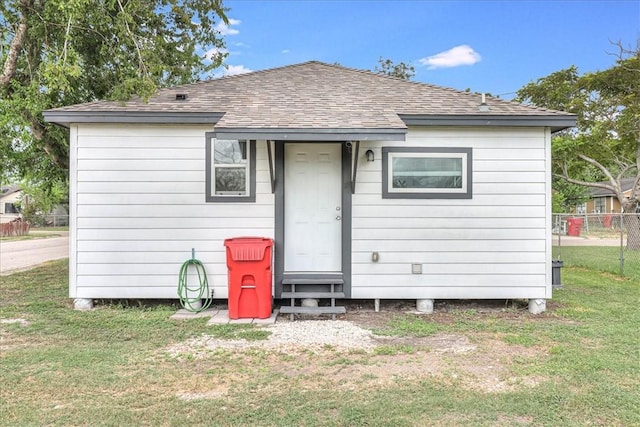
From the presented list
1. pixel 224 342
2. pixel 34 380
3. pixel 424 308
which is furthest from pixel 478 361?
pixel 34 380

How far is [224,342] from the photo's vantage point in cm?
390

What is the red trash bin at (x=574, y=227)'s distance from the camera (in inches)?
721

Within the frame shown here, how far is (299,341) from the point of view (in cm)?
394

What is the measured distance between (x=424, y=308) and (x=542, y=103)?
1253 centimetres

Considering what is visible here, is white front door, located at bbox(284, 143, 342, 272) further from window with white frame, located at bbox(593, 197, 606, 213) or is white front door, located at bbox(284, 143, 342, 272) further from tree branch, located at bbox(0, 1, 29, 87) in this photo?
window with white frame, located at bbox(593, 197, 606, 213)

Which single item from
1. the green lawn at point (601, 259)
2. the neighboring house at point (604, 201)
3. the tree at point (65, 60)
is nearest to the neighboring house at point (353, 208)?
the tree at point (65, 60)

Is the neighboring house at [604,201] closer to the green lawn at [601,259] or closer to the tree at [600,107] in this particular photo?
the tree at [600,107]

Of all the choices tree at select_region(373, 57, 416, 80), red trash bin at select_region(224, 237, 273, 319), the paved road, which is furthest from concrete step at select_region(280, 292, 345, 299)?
tree at select_region(373, 57, 416, 80)

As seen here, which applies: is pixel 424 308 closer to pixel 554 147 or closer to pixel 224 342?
pixel 224 342

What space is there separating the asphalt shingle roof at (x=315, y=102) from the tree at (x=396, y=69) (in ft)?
46.6

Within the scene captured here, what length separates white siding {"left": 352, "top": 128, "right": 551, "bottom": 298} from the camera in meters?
5.15

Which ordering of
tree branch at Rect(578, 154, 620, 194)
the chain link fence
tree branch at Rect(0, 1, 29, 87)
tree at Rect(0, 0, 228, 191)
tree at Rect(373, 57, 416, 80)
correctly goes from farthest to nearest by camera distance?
tree at Rect(373, 57, 416, 80), tree branch at Rect(578, 154, 620, 194), the chain link fence, tree branch at Rect(0, 1, 29, 87), tree at Rect(0, 0, 228, 191)

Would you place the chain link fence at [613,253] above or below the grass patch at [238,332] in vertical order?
above

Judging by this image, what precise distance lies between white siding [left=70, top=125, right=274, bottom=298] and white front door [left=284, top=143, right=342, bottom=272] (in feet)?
1.00
